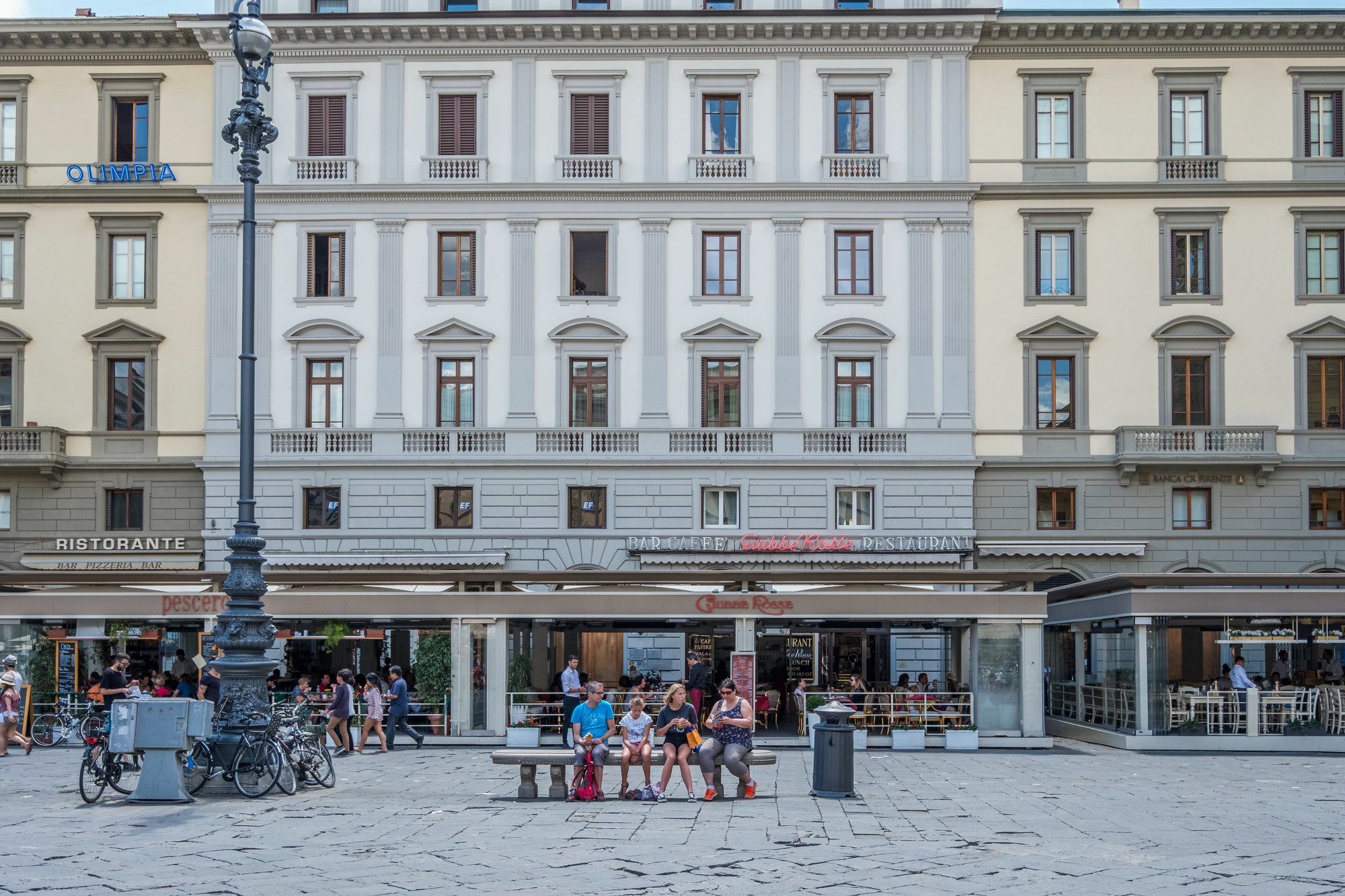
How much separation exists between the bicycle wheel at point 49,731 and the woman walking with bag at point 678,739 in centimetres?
1458

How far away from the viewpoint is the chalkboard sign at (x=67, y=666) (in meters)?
31.0

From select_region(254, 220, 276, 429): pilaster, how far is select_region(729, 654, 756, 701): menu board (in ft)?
51.8

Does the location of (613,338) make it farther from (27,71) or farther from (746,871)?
(746,871)

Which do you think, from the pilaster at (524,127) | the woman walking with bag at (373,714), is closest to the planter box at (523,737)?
the woman walking with bag at (373,714)

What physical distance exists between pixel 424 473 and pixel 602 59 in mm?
11202

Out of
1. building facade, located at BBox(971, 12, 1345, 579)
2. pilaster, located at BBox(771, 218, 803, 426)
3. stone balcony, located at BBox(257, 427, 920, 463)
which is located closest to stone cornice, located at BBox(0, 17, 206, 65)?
stone balcony, located at BBox(257, 427, 920, 463)

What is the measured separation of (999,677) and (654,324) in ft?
47.4

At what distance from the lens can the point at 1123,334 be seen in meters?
40.2

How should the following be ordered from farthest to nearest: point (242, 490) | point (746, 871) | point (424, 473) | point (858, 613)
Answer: point (424, 473) → point (858, 613) → point (242, 490) → point (746, 871)

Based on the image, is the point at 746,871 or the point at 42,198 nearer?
the point at 746,871

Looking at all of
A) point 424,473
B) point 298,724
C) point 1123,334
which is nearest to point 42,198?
point 424,473

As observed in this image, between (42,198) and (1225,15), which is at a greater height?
(1225,15)

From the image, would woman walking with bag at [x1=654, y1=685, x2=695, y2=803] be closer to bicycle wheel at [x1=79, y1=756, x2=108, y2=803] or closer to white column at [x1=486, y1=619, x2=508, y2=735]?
bicycle wheel at [x1=79, y1=756, x2=108, y2=803]

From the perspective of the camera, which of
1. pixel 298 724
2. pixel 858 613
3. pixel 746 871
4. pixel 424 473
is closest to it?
pixel 746 871
